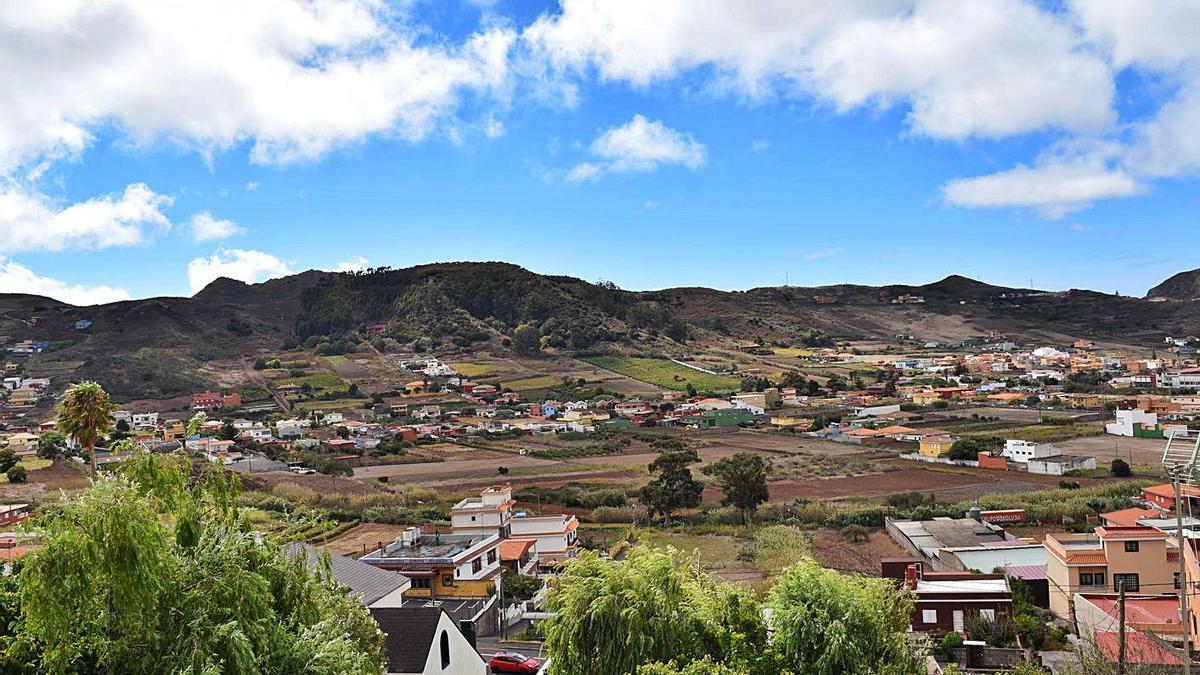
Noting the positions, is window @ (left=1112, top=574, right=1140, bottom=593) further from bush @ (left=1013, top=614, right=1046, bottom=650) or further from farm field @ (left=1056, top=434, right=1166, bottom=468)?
farm field @ (left=1056, top=434, right=1166, bottom=468)

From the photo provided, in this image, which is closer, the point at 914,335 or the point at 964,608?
the point at 964,608

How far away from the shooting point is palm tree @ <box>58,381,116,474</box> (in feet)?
67.8

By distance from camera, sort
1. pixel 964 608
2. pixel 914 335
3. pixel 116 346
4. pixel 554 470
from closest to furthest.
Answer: pixel 964 608, pixel 554 470, pixel 116 346, pixel 914 335

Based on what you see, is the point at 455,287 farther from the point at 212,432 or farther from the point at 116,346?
the point at 212,432

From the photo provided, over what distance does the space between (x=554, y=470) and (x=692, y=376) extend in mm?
58728

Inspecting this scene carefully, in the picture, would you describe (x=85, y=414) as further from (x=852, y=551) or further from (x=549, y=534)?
(x=852, y=551)

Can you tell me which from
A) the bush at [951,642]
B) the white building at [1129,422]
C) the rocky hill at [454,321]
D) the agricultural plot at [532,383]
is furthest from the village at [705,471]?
the rocky hill at [454,321]

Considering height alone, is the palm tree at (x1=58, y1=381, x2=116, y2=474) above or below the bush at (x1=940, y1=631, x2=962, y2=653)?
above

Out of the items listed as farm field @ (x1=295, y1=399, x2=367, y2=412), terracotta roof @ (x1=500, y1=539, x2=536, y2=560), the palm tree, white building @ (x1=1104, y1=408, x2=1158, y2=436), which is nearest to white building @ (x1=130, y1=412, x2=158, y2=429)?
farm field @ (x1=295, y1=399, x2=367, y2=412)

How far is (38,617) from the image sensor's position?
7840 millimetres

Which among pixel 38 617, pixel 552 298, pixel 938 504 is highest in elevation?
pixel 552 298

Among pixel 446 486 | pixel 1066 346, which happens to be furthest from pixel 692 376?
pixel 1066 346

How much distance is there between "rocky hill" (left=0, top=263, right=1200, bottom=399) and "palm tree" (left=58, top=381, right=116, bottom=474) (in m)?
86.5

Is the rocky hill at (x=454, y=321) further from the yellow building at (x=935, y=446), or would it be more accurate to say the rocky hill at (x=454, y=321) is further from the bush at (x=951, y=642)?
the bush at (x=951, y=642)
